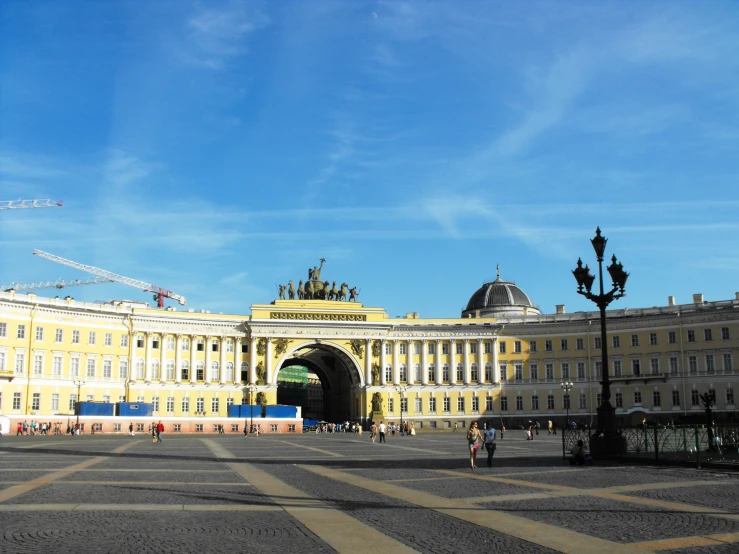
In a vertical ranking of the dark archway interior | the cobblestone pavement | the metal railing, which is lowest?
the cobblestone pavement

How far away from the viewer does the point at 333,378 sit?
377 feet

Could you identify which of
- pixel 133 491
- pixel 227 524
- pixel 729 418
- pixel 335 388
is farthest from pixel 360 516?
pixel 335 388

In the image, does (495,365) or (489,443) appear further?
(495,365)

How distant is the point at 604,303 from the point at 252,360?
69.9 meters

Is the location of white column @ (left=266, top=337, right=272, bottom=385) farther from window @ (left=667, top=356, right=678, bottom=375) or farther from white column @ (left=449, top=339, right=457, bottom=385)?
window @ (left=667, top=356, right=678, bottom=375)

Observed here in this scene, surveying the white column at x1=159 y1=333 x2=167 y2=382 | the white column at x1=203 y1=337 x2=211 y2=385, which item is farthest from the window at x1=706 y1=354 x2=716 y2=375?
the white column at x1=159 y1=333 x2=167 y2=382

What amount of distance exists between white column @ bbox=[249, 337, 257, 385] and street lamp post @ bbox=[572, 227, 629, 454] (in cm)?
6861

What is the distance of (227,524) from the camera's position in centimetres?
1505

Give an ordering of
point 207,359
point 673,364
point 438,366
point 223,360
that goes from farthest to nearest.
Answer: point 438,366, point 223,360, point 207,359, point 673,364

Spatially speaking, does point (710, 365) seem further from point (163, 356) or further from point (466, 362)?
point (163, 356)

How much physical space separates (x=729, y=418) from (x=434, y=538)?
7956 centimetres

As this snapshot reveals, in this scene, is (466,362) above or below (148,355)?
below

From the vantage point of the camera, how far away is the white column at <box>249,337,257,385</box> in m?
95.0

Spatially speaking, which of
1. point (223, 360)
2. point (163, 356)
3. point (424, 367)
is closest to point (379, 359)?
point (424, 367)
